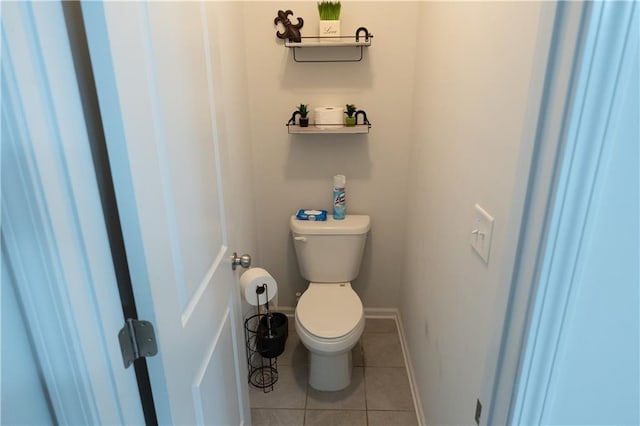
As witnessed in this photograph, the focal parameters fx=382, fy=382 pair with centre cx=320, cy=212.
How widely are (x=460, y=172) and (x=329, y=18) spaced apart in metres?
1.11

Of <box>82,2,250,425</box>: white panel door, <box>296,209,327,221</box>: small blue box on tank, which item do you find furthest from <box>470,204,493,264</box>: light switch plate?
<box>296,209,327,221</box>: small blue box on tank

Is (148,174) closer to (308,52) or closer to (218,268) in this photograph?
(218,268)

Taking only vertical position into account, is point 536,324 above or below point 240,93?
below

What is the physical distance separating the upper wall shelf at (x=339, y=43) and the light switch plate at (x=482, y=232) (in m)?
1.18

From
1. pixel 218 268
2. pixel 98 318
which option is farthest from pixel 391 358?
pixel 98 318

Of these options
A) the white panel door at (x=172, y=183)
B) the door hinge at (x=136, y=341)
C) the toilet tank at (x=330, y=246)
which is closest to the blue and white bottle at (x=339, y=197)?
the toilet tank at (x=330, y=246)

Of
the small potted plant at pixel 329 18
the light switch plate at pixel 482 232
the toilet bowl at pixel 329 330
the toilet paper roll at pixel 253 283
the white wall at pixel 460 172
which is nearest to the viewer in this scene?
the white wall at pixel 460 172

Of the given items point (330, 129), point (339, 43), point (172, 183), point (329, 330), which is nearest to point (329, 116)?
point (330, 129)

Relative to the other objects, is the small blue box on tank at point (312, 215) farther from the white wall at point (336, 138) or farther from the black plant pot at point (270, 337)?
the black plant pot at point (270, 337)

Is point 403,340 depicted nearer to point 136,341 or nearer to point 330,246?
point 330,246

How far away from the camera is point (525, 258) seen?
1.87 ft

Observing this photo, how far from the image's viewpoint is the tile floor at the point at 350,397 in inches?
70.3

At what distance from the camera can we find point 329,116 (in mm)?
1979

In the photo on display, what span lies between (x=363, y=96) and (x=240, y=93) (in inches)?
25.5
